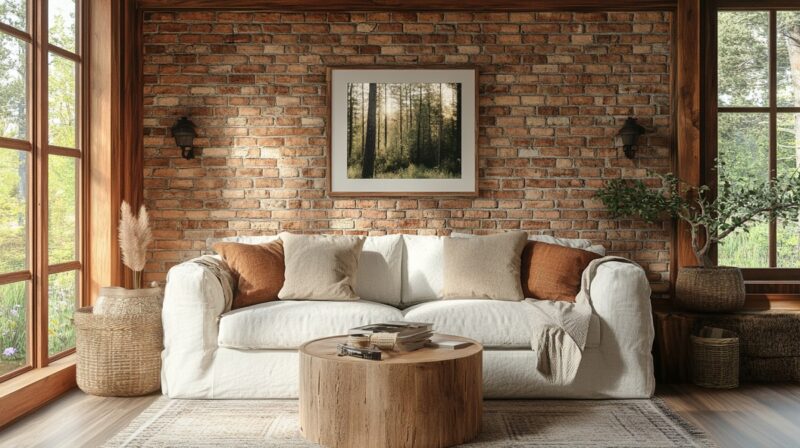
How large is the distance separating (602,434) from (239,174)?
2849mm

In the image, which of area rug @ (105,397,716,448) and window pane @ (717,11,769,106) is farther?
window pane @ (717,11,769,106)

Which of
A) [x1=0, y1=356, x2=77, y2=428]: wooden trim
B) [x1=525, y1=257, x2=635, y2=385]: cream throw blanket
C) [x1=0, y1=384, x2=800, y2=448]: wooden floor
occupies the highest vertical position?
[x1=525, y1=257, x2=635, y2=385]: cream throw blanket

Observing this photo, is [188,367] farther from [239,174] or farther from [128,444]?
[239,174]

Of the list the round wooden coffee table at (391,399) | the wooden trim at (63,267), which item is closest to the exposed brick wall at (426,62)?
the wooden trim at (63,267)

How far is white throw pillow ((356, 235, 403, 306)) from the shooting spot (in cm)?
419

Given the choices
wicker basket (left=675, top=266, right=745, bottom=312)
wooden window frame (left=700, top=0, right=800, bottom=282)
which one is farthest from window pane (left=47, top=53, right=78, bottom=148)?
wooden window frame (left=700, top=0, right=800, bottom=282)

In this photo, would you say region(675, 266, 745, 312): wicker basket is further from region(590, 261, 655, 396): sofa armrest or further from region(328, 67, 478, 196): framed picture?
region(328, 67, 478, 196): framed picture

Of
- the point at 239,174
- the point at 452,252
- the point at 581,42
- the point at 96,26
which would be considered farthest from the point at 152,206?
the point at 581,42

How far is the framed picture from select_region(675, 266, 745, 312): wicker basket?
1.46m

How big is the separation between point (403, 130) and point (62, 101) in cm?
207

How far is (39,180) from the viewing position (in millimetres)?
3617

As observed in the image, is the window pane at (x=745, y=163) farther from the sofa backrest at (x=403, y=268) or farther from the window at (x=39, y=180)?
the window at (x=39, y=180)

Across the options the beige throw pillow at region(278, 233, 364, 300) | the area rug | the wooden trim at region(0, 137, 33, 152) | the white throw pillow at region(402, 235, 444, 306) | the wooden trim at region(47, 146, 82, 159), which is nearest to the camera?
the area rug

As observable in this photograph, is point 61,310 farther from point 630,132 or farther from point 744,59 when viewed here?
point 744,59
